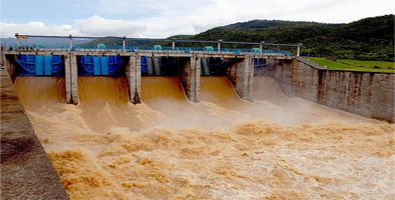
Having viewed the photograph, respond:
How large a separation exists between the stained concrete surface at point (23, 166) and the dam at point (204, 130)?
3.22m

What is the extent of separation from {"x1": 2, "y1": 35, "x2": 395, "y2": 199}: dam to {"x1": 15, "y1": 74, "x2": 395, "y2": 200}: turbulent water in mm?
52

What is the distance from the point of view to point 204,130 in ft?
58.5

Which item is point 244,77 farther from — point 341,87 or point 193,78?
point 341,87

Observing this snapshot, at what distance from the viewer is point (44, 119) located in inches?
733

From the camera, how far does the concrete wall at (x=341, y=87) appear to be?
68.4 feet

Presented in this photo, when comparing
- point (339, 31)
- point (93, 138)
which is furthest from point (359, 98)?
point (339, 31)

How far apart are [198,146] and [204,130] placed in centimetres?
277

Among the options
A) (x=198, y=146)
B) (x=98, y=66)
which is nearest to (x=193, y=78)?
(x=98, y=66)

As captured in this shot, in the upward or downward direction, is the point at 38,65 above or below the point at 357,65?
below

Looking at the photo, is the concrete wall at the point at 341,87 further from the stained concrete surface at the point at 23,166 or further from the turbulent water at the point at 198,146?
the stained concrete surface at the point at 23,166

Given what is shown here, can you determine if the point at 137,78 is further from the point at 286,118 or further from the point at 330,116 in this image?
the point at 330,116

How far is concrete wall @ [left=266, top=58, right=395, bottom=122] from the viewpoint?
20859mm

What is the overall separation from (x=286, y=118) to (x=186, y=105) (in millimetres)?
7512

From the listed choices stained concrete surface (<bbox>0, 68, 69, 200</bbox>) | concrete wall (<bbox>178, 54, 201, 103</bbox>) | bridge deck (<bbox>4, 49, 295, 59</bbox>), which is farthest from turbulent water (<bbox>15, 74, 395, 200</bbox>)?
stained concrete surface (<bbox>0, 68, 69, 200</bbox>)
